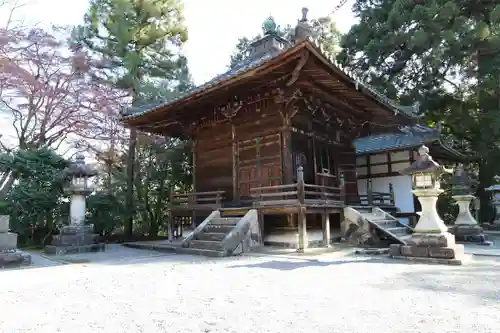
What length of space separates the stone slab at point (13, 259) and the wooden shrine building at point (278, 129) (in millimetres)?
4982

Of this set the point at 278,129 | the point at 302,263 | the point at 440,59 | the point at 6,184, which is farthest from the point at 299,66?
the point at 440,59

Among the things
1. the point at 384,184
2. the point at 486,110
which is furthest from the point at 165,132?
the point at 486,110

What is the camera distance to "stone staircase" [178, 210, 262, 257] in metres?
8.30

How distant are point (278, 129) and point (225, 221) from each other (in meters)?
3.07

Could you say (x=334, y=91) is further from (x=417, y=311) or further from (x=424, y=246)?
(x=417, y=311)

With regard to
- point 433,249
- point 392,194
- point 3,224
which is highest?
point 392,194

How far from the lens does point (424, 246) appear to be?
270 inches

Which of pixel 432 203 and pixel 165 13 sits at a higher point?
pixel 165 13

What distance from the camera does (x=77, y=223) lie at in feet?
33.4

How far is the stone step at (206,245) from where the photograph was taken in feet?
27.2

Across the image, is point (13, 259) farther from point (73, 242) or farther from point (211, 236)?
point (211, 236)

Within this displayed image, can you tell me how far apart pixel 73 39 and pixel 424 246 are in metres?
15.0

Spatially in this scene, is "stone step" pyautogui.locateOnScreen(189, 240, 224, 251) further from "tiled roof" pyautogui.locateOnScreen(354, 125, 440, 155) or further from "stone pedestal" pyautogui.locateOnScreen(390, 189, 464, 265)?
"tiled roof" pyautogui.locateOnScreen(354, 125, 440, 155)

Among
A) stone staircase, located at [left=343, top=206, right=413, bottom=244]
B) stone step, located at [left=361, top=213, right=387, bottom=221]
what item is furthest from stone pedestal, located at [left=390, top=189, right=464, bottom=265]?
stone step, located at [left=361, top=213, right=387, bottom=221]
